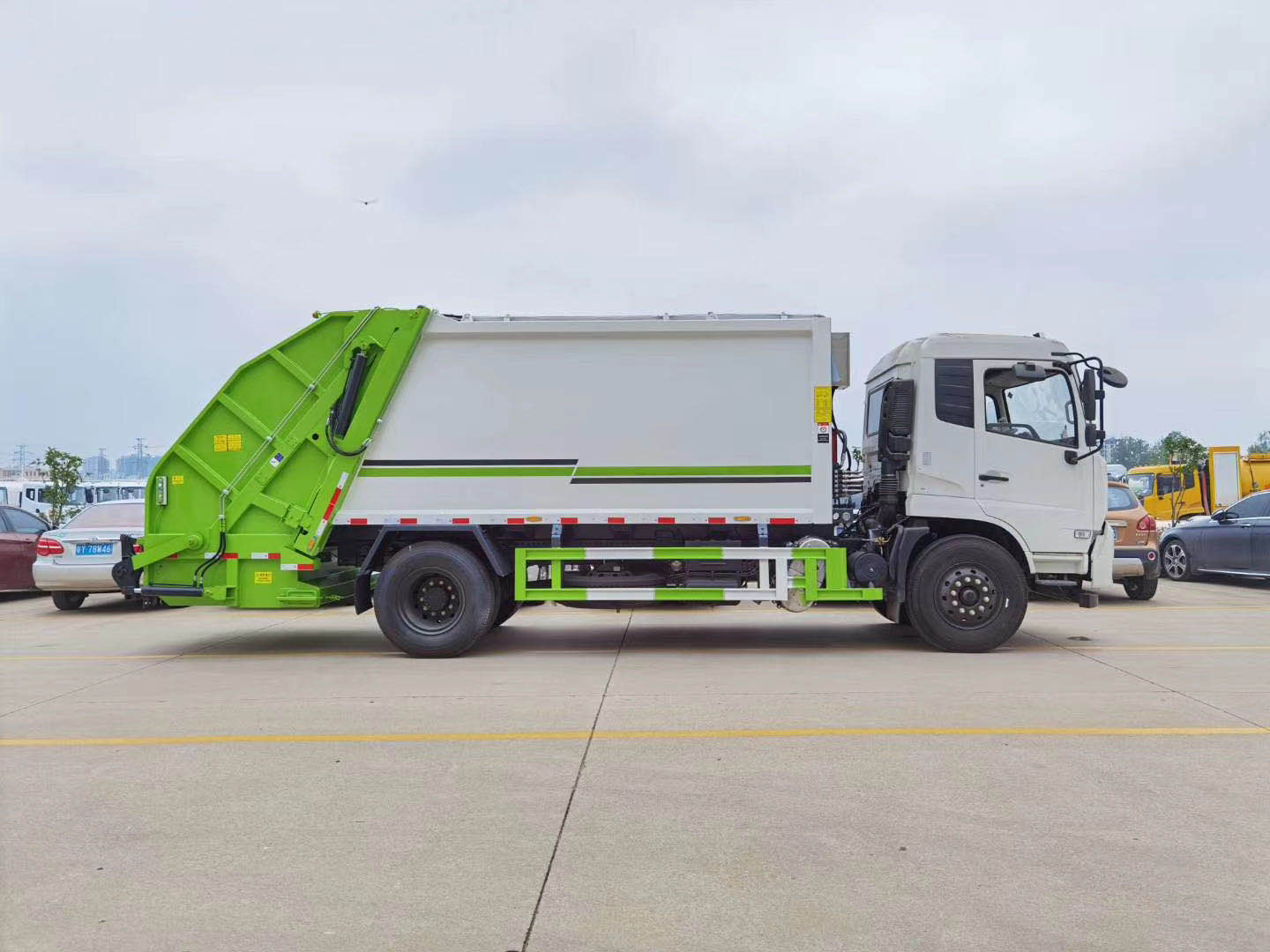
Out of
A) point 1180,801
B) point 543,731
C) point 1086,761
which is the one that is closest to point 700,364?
point 543,731

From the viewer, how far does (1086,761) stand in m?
5.39

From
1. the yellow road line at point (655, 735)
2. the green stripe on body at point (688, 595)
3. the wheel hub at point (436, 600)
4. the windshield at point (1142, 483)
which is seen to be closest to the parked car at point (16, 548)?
the wheel hub at point (436, 600)

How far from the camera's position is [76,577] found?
12312mm

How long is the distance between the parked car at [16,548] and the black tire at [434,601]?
7.88m

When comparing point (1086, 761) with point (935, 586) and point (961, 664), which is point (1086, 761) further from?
point (935, 586)

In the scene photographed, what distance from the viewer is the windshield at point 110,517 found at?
12664mm

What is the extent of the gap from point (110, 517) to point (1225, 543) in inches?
643

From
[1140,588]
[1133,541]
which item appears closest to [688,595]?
[1133,541]

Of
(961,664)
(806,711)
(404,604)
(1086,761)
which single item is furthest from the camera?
(404,604)

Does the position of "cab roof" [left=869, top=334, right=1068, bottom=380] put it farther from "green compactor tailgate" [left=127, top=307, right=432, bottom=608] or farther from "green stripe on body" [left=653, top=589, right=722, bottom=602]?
"green compactor tailgate" [left=127, top=307, right=432, bottom=608]

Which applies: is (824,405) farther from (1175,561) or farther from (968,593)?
(1175,561)

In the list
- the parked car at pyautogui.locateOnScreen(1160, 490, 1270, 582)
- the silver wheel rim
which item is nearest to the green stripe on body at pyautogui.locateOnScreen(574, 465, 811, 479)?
the parked car at pyautogui.locateOnScreen(1160, 490, 1270, 582)

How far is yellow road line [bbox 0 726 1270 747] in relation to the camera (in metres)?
5.97

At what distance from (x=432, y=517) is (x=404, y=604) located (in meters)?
0.83
